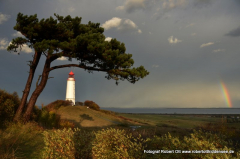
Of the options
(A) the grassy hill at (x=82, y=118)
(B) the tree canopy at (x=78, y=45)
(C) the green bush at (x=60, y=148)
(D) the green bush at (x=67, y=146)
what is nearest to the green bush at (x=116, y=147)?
(D) the green bush at (x=67, y=146)

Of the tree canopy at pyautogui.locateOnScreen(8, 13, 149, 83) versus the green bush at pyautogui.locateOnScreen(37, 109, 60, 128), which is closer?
the tree canopy at pyautogui.locateOnScreen(8, 13, 149, 83)

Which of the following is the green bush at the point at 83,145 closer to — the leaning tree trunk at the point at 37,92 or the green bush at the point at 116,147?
the green bush at the point at 116,147

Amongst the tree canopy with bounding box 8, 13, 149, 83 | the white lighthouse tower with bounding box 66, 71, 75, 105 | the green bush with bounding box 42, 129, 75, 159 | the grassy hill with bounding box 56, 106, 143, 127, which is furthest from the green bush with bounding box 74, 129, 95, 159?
the white lighthouse tower with bounding box 66, 71, 75, 105

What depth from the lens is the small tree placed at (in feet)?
41.0

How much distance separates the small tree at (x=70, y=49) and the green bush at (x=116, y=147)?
7.31m

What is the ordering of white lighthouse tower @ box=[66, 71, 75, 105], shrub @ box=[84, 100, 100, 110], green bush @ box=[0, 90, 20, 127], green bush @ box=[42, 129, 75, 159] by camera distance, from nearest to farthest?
green bush @ box=[42, 129, 75, 159]
green bush @ box=[0, 90, 20, 127]
shrub @ box=[84, 100, 100, 110]
white lighthouse tower @ box=[66, 71, 75, 105]

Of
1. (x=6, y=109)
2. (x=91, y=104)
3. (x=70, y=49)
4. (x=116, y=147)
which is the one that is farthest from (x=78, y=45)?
(x=91, y=104)

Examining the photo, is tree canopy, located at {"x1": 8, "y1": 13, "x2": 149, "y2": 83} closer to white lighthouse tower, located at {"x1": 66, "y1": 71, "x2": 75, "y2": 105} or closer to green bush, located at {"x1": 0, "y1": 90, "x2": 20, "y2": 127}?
green bush, located at {"x1": 0, "y1": 90, "x2": 20, "y2": 127}

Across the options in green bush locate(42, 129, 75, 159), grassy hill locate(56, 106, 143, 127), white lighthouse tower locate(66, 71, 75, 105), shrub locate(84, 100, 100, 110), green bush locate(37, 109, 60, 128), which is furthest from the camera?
white lighthouse tower locate(66, 71, 75, 105)

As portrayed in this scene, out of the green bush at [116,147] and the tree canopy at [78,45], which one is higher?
the tree canopy at [78,45]

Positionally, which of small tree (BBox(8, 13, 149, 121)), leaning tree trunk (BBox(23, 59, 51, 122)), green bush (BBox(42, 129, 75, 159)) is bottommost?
green bush (BBox(42, 129, 75, 159))

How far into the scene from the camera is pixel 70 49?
12938mm

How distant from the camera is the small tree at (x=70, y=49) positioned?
12.5 metres

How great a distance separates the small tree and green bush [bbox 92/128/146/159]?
7.31 metres
